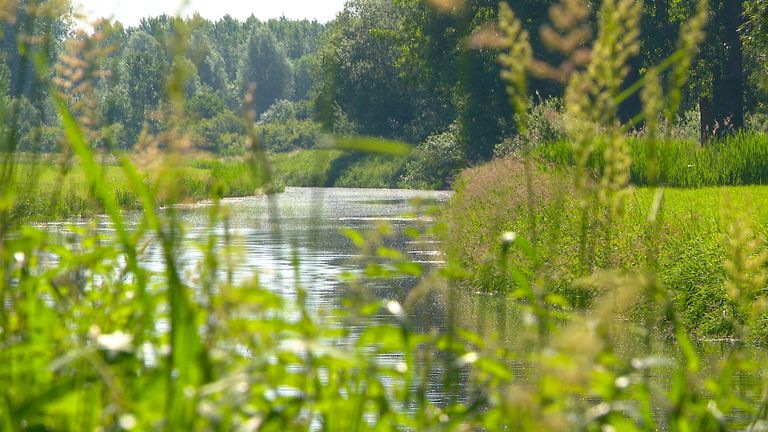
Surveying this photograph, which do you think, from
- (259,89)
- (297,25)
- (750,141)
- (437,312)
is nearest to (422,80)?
(750,141)

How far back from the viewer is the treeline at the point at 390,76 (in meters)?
2.57

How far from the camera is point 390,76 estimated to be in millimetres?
55969

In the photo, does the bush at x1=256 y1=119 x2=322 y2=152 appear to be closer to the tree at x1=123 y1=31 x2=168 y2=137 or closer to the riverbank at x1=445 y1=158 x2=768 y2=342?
the tree at x1=123 y1=31 x2=168 y2=137

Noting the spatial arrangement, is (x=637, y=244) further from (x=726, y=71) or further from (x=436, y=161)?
(x=436, y=161)

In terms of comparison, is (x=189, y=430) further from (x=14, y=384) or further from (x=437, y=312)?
(x=437, y=312)

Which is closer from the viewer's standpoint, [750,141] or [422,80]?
[750,141]

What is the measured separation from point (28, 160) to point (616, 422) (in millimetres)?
1781

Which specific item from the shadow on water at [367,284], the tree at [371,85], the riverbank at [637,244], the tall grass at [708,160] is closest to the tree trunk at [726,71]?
the shadow on water at [367,284]

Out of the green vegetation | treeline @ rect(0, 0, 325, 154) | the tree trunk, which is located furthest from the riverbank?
the tree trunk

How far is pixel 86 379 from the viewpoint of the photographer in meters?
2.32

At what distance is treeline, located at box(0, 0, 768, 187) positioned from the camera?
2570mm

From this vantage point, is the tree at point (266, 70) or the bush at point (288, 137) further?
the tree at point (266, 70)

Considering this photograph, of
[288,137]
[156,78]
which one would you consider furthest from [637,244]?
[288,137]

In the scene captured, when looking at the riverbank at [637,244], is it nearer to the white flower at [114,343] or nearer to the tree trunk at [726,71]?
the white flower at [114,343]
